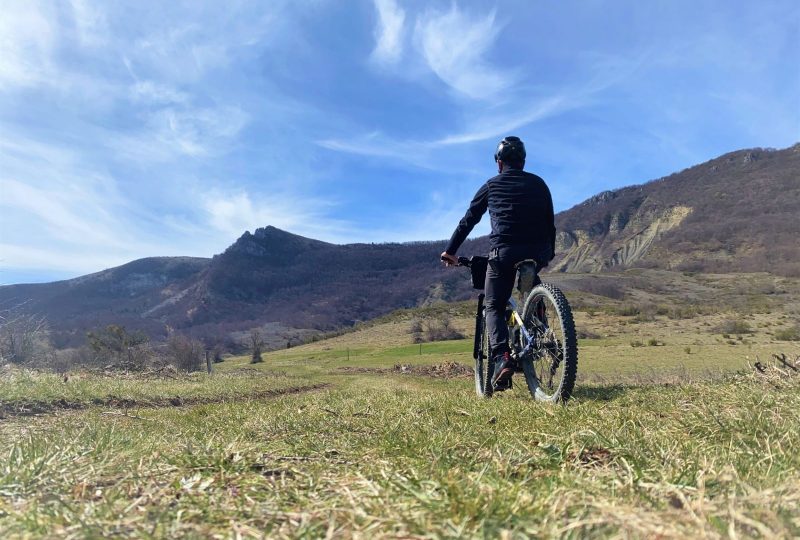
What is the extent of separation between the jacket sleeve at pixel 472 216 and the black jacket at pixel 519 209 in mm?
11

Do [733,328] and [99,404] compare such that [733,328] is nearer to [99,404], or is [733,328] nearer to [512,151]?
[512,151]

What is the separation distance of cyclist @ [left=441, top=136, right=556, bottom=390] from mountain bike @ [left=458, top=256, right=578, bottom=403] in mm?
124

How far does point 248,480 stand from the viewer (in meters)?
1.67

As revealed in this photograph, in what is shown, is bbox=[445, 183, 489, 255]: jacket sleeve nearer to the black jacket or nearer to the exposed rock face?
the black jacket

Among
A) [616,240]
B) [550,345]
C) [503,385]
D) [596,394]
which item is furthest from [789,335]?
[616,240]

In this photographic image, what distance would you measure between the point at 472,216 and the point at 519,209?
0.57m

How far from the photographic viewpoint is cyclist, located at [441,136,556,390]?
15.7 ft

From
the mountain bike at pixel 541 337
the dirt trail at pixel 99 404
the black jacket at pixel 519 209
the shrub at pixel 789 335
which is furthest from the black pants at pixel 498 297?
the shrub at pixel 789 335

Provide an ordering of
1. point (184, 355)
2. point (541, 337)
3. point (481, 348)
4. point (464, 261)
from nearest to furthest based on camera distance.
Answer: point (541, 337) < point (464, 261) < point (481, 348) < point (184, 355)

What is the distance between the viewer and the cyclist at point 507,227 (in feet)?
15.7

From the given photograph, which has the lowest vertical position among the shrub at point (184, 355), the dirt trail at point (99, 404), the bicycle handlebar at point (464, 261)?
the shrub at point (184, 355)

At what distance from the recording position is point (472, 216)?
16.9 ft

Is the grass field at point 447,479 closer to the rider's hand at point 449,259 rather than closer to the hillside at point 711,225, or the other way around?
the rider's hand at point 449,259

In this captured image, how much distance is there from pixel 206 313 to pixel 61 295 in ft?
217
